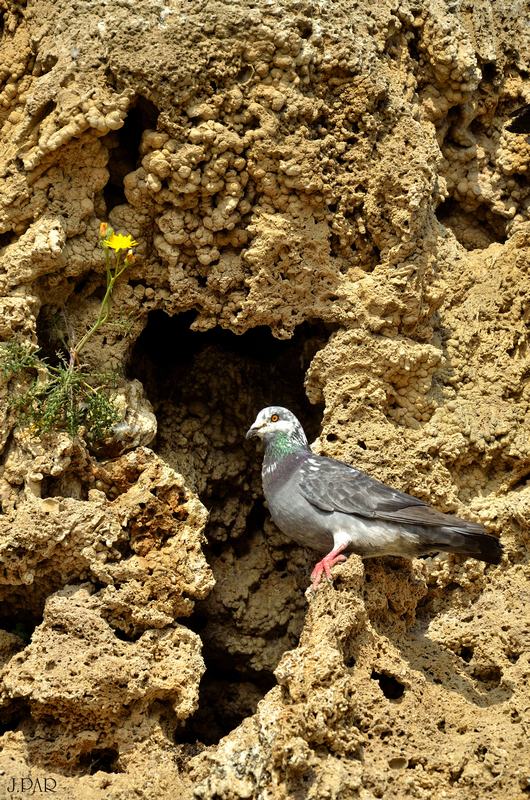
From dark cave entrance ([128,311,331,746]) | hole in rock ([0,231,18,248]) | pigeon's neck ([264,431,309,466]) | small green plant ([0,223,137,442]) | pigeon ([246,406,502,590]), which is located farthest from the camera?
dark cave entrance ([128,311,331,746])

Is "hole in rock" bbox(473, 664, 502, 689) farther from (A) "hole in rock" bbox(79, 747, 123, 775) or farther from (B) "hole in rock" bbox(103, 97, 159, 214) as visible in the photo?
(B) "hole in rock" bbox(103, 97, 159, 214)

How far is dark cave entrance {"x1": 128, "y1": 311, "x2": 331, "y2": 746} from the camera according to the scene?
20.1ft

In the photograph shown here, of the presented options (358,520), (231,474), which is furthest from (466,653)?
(231,474)

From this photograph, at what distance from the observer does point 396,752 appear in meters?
4.43

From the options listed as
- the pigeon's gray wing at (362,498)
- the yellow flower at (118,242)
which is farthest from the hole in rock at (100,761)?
the yellow flower at (118,242)

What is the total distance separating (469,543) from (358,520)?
1.80 feet

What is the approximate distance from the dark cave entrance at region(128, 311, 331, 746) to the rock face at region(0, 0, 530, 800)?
19 mm

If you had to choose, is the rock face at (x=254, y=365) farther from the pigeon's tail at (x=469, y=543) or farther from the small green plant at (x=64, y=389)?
the pigeon's tail at (x=469, y=543)

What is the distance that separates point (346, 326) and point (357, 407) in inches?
19.8

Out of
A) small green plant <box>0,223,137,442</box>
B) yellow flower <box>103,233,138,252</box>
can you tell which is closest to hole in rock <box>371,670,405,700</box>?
small green plant <box>0,223,137,442</box>

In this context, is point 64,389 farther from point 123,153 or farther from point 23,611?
point 123,153

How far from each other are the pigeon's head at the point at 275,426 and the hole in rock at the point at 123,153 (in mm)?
1515

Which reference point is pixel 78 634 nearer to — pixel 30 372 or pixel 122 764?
pixel 122 764

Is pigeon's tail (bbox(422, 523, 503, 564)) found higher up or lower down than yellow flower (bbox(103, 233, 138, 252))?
lower down
